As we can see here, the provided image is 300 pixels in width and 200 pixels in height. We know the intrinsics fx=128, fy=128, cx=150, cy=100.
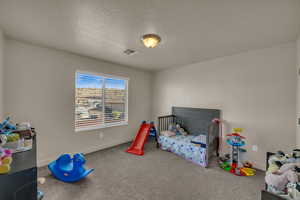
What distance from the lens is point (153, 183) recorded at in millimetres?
2047

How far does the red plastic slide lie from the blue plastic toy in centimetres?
126

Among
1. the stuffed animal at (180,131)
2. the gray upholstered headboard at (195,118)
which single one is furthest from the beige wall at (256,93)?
the stuffed animal at (180,131)

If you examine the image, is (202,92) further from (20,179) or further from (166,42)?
(20,179)

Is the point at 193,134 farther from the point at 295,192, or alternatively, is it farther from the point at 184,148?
the point at 295,192

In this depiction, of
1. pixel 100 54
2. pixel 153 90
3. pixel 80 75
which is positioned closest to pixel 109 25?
pixel 100 54

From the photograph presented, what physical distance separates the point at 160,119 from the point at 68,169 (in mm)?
2378

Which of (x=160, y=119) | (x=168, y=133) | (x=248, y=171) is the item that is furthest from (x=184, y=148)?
(x=248, y=171)

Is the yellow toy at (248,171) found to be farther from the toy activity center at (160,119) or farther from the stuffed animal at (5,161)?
the stuffed animal at (5,161)

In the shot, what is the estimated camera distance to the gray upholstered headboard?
3154 mm

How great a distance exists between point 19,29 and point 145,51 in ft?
6.51

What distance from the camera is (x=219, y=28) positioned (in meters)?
1.78

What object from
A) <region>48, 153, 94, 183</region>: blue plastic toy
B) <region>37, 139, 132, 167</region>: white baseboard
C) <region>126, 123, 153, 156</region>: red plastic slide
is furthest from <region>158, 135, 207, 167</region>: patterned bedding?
<region>48, 153, 94, 183</region>: blue plastic toy

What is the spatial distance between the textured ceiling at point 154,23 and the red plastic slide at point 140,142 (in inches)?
85.6

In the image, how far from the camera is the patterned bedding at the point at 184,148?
2.63 m
